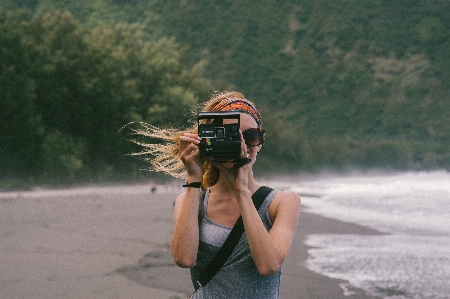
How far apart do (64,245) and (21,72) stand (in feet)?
101

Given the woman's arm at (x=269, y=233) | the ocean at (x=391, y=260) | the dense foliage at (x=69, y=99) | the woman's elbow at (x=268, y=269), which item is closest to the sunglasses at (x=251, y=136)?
the woman's arm at (x=269, y=233)

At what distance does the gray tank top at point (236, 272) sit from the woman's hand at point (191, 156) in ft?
0.57

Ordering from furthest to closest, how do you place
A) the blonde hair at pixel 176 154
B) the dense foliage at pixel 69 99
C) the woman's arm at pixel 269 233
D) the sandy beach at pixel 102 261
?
the dense foliage at pixel 69 99
the sandy beach at pixel 102 261
the blonde hair at pixel 176 154
the woman's arm at pixel 269 233

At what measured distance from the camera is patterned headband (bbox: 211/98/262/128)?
2264mm

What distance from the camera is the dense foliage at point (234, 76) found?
41.7m

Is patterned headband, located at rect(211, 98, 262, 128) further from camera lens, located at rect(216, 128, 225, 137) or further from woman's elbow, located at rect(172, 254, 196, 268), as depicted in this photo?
woman's elbow, located at rect(172, 254, 196, 268)

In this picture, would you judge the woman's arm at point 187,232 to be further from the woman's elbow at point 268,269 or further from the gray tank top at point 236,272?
the woman's elbow at point 268,269

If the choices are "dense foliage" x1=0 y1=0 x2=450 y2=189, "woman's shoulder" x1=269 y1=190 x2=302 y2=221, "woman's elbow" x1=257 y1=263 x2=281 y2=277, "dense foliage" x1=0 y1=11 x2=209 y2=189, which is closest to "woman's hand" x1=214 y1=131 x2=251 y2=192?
"woman's shoulder" x1=269 y1=190 x2=302 y2=221

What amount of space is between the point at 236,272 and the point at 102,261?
25.2 ft

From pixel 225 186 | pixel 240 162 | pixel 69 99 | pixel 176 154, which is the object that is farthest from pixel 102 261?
pixel 69 99

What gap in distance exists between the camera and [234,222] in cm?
221

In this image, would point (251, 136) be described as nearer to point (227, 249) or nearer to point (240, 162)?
point (240, 162)

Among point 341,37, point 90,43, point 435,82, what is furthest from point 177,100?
point 341,37

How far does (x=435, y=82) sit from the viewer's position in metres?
133
